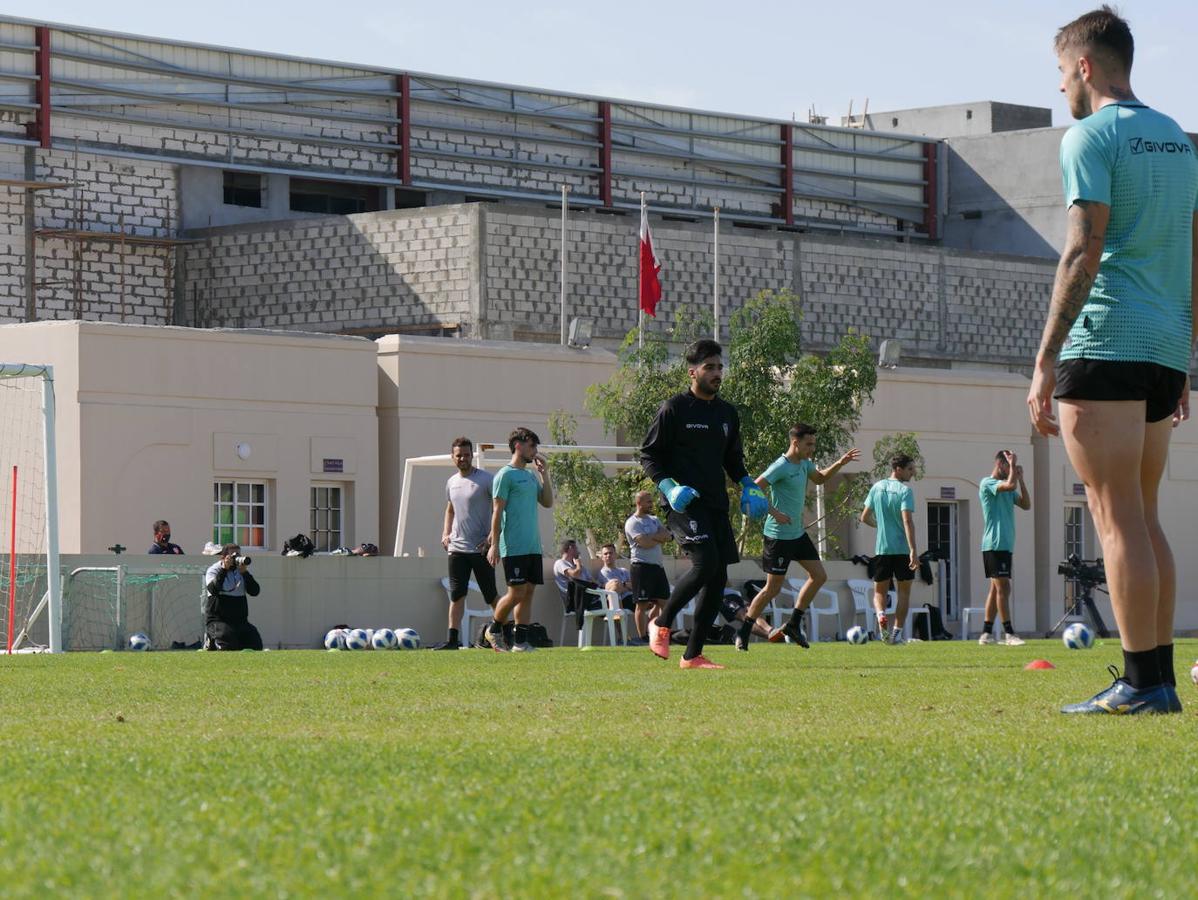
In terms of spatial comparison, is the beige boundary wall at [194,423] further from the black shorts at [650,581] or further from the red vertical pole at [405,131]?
the red vertical pole at [405,131]

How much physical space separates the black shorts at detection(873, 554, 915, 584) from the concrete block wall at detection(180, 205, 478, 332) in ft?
74.9

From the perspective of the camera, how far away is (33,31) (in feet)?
158

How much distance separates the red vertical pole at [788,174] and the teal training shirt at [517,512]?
144 feet

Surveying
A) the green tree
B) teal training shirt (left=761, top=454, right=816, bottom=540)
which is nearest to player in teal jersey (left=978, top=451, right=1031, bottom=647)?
teal training shirt (left=761, top=454, right=816, bottom=540)

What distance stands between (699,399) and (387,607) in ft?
47.7

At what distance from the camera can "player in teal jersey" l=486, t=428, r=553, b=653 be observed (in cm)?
1828

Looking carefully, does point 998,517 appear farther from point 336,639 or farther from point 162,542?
point 162,542

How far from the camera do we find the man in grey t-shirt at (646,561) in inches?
→ 899

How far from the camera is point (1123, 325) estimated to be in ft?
25.1

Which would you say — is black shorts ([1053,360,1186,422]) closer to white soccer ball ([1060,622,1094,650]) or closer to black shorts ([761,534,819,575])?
black shorts ([761,534,819,575])

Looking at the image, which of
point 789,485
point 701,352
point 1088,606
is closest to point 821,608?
point 1088,606

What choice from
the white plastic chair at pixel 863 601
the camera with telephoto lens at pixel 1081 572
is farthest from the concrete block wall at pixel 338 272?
the white plastic chair at pixel 863 601

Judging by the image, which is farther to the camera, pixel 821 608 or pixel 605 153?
pixel 605 153

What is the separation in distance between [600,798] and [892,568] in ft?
59.7
